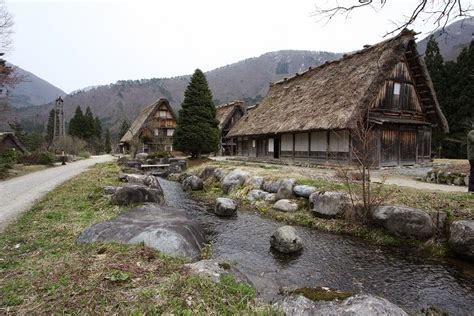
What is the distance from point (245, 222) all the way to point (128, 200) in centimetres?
387

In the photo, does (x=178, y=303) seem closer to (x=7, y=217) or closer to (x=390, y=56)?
(x=7, y=217)

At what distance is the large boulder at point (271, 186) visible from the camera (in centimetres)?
1181

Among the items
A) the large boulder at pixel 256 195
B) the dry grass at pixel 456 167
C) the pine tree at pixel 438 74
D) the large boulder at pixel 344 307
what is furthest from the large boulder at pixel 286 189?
the pine tree at pixel 438 74

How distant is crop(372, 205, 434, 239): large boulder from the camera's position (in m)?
7.20

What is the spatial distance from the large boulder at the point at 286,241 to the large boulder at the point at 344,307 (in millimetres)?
2955

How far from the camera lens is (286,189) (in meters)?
11.2

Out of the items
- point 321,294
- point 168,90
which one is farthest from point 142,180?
point 168,90

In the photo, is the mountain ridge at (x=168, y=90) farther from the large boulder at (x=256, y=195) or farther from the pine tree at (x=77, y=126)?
the large boulder at (x=256, y=195)

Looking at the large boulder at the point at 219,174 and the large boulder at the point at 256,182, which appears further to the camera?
the large boulder at the point at 219,174

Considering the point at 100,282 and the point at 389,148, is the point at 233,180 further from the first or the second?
the point at 100,282

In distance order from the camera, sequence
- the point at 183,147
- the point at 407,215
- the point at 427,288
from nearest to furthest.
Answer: the point at 427,288 < the point at 407,215 < the point at 183,147

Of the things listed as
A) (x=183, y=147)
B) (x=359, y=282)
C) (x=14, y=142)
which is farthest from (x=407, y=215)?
(x=14, y=142)

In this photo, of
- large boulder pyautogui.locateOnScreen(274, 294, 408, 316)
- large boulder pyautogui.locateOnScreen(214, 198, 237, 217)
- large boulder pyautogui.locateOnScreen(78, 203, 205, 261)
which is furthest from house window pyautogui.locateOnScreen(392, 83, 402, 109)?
large boulder pyautogui.locateOnScreen(274, 294, 408, 316)

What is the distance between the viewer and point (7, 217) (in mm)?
7492
